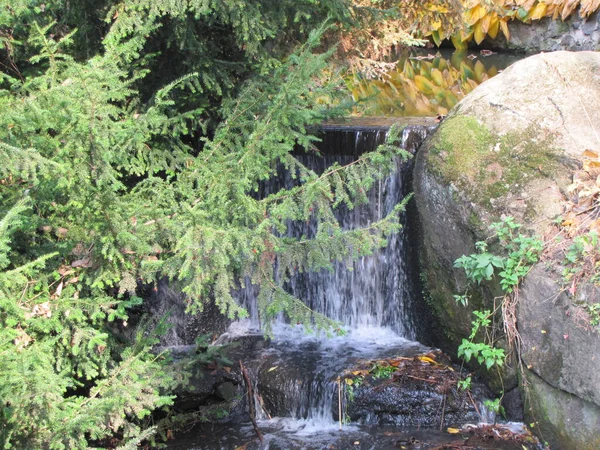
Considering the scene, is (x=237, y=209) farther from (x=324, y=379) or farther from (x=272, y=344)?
(x=272, y=344)

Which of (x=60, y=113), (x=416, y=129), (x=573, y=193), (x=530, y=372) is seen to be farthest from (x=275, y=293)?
(x=416, y=129)

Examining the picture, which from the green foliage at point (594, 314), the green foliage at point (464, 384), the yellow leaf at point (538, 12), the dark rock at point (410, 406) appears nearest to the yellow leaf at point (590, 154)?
the green foliage at point (594, 314)

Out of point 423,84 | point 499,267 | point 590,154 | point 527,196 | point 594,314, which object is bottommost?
point 594,314

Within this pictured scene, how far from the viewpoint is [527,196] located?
5.13m

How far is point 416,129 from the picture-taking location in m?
6.34

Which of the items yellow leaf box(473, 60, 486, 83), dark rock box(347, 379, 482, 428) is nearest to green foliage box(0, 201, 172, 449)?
dark rock box(347, 379, 482, 428)

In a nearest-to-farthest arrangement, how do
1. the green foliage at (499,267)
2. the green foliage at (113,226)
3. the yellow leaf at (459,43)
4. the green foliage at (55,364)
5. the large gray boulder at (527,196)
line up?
the green foliage at (55,364) < the green foliage at (113,226) < the large gray boulder at (527,196) < the green foliage at (499,267) < the yellow leaf at (459,43)

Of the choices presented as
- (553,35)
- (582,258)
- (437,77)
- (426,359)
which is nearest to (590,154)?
(582,258)

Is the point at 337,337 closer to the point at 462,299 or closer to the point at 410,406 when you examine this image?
the point at 410,406

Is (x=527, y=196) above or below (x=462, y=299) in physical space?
above

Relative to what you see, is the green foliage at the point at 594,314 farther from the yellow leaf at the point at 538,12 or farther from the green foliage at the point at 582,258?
the yellow leaf at the point at 538,12

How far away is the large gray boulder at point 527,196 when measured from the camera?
468cm

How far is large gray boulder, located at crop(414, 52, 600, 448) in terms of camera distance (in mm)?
4684

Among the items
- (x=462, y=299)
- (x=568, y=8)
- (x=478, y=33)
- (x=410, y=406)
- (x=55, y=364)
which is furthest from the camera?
(x=478, y=33)
